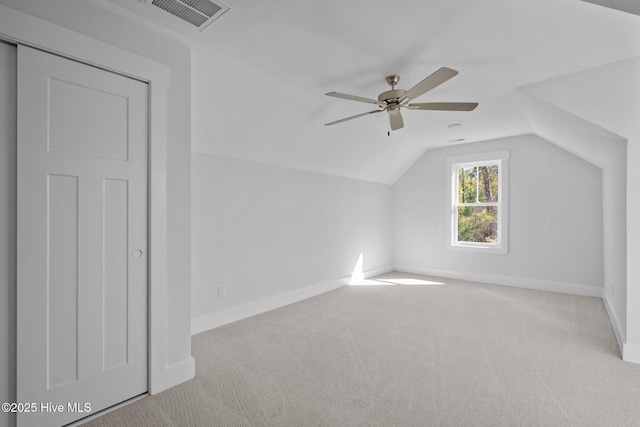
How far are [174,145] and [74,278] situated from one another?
1022mm

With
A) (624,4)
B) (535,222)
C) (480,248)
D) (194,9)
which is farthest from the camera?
(480,248)

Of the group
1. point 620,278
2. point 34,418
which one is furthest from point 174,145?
point 620,278

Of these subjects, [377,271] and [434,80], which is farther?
[377,271]

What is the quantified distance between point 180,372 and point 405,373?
1.64m

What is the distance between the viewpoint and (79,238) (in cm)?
177

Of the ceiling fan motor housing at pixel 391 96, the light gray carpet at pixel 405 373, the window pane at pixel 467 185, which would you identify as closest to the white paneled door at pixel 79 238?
the light gray carpet at pixel 405 373

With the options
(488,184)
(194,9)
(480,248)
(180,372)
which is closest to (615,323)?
(480,248)

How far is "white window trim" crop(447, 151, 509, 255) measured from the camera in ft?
16.7

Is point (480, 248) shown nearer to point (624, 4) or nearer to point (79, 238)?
point (624, 4)

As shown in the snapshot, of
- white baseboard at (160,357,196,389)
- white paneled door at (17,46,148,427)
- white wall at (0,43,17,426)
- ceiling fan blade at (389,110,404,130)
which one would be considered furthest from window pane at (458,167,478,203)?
white wall at (0,43,17,426)

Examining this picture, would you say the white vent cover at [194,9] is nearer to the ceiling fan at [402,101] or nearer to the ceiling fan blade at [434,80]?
the ceiling fan at [402,101]

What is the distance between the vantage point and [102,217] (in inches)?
73.2

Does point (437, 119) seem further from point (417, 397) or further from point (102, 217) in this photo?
point (102, 217)

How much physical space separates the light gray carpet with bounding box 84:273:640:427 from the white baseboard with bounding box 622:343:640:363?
0.25 ft
